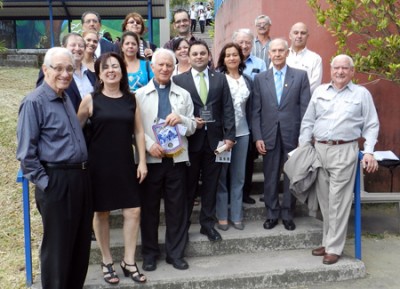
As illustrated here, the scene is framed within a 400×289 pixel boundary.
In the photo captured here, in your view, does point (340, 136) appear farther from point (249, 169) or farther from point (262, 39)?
point (262, 39)

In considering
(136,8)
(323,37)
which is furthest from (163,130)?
(136,8)

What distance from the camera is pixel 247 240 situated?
15.9 ft

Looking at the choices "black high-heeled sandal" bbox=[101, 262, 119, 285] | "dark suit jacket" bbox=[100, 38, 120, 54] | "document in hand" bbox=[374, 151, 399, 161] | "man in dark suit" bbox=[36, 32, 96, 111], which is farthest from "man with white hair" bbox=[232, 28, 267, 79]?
"black high-heeled sandal" bbox=[101, 262, 119, 285]

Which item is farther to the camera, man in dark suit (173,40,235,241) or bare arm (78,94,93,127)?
man in dark suit (173,40,235,241)

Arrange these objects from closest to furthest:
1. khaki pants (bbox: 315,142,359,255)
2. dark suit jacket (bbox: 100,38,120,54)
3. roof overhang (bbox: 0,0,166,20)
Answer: khaki pants (bbox: 315,142,359,255), dark suit jacket (bbox: 100,38,120,54), roof overhang (bbox: 0,0,166,20)

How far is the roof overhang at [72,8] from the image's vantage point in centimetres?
1172

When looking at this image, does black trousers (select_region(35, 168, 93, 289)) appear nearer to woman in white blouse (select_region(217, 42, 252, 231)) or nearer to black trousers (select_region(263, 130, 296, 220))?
woman in white blouse (select_region(217, 42, 252, 231))

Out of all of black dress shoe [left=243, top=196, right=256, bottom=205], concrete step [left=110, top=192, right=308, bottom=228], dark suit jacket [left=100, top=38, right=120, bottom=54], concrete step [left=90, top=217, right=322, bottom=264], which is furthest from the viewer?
black dress shoe [left=243, top=196, right=256, bottom=205]

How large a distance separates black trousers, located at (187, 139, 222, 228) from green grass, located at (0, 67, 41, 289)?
63.0 inches

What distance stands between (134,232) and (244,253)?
4.15 feet

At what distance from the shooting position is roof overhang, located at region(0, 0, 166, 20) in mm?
11719

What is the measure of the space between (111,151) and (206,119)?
1.04m

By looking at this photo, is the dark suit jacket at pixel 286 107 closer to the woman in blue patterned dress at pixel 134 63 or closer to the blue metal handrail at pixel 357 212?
the blue metal handrail at pixel 357 212

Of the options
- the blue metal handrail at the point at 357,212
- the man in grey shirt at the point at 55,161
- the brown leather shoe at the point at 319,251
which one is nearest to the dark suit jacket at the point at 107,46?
the man in grey shirt at the point at 55,161
